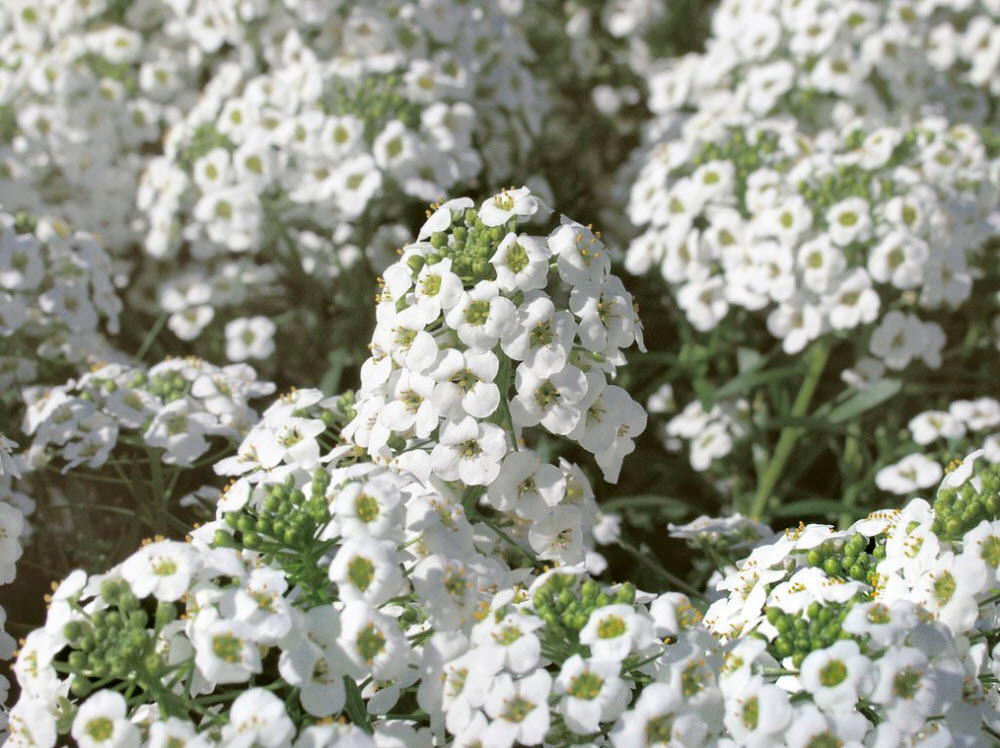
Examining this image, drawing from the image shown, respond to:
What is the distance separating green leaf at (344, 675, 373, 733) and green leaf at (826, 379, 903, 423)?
99.7 inches

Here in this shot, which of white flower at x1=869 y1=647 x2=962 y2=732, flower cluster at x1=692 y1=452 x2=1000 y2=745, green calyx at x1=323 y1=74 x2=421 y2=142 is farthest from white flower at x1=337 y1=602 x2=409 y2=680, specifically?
green calyx at x1=323 y1=74 x2=421 y2=142

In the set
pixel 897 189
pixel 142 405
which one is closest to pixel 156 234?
pixel 142 405

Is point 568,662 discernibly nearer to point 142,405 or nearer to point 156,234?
point 142,405

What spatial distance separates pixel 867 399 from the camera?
165 inches

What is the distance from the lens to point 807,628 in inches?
83.8

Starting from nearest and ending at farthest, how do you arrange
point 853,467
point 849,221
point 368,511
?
1. point 368,511
2. point 849,221
3. point 853,467

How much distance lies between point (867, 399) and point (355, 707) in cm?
267

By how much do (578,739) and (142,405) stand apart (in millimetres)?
1753

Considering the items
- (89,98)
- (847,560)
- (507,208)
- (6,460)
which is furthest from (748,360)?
(89,98)

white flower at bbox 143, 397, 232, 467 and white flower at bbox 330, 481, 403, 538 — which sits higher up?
white flower at bbox 330, 481, 403, 538

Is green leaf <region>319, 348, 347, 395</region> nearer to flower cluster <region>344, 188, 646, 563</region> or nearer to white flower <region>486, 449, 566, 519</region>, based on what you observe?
flower cluster <region>344, 188, 646, 563</region>

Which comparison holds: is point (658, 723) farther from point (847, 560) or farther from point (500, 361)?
point (500, 361)

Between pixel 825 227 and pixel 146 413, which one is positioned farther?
pixel 825 227

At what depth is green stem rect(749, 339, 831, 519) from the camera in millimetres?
4215
